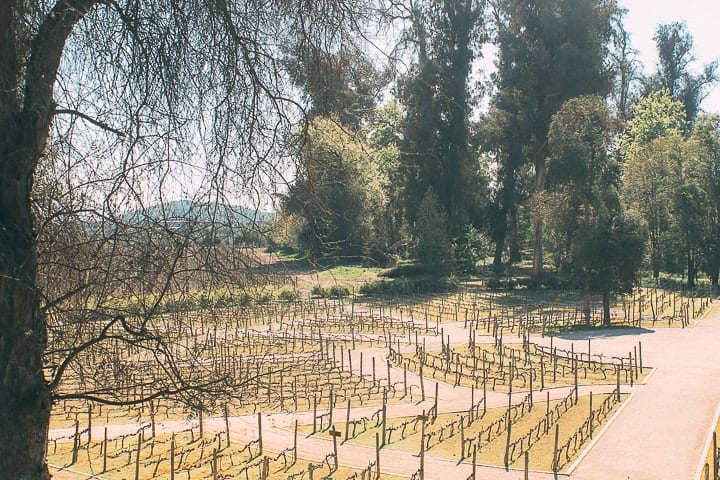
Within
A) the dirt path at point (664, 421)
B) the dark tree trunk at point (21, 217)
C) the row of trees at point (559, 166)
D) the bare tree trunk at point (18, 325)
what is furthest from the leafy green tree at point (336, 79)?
the row of trees at point (559, 166)

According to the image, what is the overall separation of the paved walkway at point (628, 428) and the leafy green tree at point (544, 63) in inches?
744

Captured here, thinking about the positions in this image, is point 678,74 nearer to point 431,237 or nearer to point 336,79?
point 431,237

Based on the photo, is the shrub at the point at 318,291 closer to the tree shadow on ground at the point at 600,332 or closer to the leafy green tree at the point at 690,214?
the tree shadow on ground at the point at 600,332

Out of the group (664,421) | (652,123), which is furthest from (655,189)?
(664,421)

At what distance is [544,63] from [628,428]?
1080 inches

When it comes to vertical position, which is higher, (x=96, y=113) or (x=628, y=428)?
(x=96, y=113)

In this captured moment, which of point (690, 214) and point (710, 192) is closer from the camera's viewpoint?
point (690, 214)

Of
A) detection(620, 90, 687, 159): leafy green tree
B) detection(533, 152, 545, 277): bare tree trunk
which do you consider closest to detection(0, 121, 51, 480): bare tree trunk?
detection(533, 152, 545, 277): bare tree trunk

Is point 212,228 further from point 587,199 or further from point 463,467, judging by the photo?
point 587,199

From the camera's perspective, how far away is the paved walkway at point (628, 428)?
1182 cm

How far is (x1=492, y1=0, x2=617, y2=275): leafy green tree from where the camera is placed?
1464 inches

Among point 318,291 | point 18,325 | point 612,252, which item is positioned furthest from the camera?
point 318,291

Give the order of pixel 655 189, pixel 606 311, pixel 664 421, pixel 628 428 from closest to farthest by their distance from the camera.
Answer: pixel 628 428 → pixel 664 421 → pixel 606 311 → pixel 655 189

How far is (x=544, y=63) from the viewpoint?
3788cm
